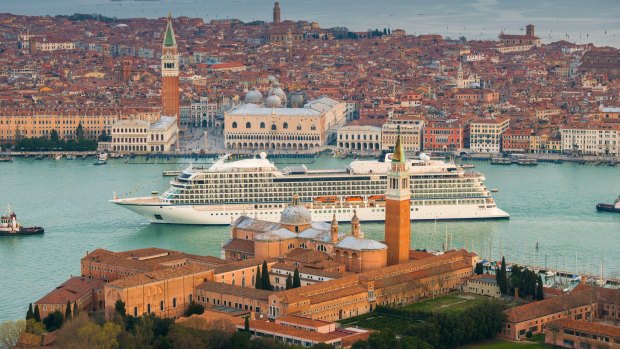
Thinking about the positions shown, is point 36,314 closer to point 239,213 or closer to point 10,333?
point 10,333

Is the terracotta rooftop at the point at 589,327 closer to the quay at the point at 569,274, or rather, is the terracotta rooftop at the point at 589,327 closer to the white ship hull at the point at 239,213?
the quay at the point at 569,274

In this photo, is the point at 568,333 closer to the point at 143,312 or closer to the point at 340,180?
the point at 143,312

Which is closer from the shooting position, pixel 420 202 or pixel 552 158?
pixel 420 202

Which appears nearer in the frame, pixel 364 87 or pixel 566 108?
pixel 566 108

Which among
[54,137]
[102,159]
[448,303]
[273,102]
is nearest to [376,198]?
[448,303]

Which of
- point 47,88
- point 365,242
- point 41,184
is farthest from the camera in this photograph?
point 47,88

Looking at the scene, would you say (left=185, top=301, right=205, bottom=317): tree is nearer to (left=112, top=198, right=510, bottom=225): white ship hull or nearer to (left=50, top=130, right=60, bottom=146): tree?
(left=112, top=198, right=510, bottom=225): white ship hull

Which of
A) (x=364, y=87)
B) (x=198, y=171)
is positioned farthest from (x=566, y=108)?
(x=198, y=171)

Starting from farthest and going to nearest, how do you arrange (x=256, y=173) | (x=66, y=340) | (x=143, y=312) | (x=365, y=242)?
(x=256, y=173) → (x=365, y=242) → (x=143, y=312) → (x=66, y=340)
